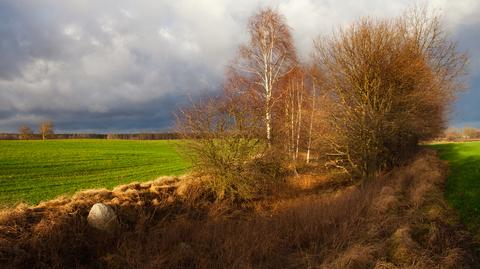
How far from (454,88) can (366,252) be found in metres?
28.5

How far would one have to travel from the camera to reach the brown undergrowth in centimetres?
866

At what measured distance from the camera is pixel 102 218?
37.0ft

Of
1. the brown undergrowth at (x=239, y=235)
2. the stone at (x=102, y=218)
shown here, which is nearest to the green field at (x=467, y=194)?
the brown undergrowth at (x=239, y=235)

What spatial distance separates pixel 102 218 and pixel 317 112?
1403 cm

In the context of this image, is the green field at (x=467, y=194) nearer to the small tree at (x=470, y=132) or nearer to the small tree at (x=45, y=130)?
the small tree at (x=45, y=130)

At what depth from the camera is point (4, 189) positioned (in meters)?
17.5

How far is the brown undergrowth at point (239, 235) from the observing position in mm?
8664

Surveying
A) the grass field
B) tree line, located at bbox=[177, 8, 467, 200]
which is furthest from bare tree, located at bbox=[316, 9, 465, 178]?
the grass field

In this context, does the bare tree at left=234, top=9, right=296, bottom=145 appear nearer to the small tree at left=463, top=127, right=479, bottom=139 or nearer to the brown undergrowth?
the brown undergrowth

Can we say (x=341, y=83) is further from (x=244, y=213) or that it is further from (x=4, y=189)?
(x=4, y=189)

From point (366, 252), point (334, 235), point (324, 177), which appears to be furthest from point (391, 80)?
point (366, 252)

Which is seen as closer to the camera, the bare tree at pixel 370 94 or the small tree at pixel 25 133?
the bare tree at pixel 370 94

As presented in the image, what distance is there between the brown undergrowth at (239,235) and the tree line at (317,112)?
3.02m

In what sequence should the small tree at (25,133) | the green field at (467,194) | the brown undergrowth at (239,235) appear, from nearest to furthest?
the brown undergrowth at (239,235) → the green field at (467,194) → the small tree at (25,133)
